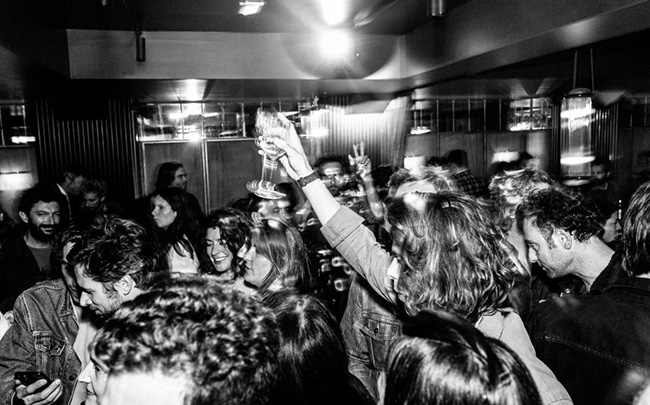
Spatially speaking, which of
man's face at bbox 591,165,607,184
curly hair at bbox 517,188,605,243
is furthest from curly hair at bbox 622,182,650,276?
man's face at bbox 591,165,607,184

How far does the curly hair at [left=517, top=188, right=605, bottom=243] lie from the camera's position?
2086 millimetres

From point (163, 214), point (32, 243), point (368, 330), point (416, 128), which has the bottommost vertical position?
point (368, 330)

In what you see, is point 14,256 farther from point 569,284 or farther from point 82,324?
point 569,284

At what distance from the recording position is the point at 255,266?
265 cm

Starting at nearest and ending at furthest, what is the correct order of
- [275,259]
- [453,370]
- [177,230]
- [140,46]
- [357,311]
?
[453,370] → [357,311] → [275,259] → [177,230] → [140,46]

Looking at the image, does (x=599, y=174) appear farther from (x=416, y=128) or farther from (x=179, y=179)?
(x=179, y=179)

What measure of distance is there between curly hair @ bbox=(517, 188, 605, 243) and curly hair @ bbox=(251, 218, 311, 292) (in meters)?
1.10

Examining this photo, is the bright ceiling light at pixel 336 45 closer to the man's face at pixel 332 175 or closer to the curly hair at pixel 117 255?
the man's face at pixel 332 175

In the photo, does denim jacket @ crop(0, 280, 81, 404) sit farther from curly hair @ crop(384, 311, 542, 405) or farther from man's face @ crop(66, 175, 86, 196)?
man's face @ crop(66, 175, 86, 196)

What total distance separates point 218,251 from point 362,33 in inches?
151

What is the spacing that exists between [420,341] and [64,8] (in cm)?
474

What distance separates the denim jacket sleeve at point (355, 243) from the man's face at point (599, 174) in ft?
14.9

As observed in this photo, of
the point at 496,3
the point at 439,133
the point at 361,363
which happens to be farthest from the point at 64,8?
the point at 439,133

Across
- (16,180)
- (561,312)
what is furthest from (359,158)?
(561,312)
